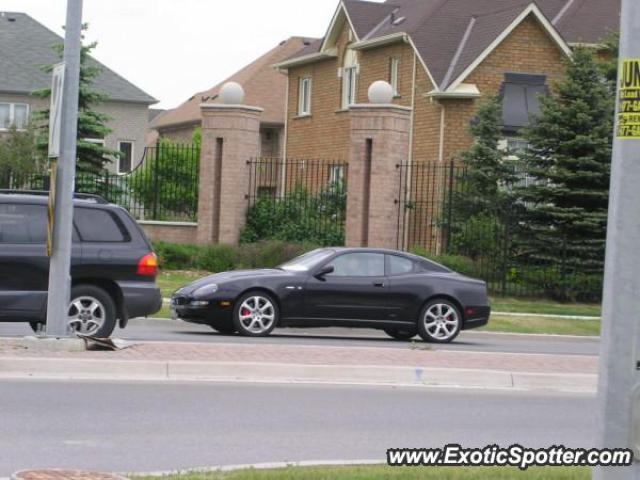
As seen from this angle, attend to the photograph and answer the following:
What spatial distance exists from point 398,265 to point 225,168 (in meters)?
11.9

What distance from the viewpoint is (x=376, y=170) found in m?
29.5

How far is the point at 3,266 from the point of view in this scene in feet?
49.2

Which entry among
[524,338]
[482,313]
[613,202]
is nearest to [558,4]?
[524,338]

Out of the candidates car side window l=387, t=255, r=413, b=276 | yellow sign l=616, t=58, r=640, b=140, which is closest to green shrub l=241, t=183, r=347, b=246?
car side window l=387, t=255, r=413, b=276

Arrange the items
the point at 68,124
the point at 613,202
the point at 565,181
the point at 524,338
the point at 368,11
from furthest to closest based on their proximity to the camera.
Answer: the point at 368,11, the point at 565,181, the point at 524,338, the point at 68,124, the point at 613,202

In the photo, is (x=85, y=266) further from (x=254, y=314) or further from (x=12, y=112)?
(x=12, y=112)

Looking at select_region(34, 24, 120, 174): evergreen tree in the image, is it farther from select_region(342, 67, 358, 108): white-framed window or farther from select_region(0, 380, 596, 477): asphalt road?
select_region(0, 380, 596, 477): asphalt road

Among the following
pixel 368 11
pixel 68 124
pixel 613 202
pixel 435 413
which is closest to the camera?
A: pixel 613 202

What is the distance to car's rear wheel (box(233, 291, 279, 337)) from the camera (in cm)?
1788

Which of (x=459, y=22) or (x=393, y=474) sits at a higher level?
(x=459, y=22)

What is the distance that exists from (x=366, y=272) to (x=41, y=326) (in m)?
5.29

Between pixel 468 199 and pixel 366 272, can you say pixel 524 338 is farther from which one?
pixel 468 199

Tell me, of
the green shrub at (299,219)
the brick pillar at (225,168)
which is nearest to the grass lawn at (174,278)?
the brick pillar at (225,168)

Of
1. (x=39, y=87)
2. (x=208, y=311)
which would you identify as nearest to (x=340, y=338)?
(x=208, y=311)
